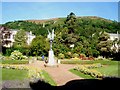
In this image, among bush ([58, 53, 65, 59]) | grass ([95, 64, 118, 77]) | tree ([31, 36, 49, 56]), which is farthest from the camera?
tree ([31, 36, 49, 56])

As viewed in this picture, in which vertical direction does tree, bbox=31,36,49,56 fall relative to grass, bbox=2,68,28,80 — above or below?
above

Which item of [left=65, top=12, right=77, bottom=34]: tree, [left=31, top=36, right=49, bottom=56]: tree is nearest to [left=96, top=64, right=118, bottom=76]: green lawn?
[left=31, top=36, right=49, bottom=56]: tree

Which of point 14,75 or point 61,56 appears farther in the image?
point 61,56

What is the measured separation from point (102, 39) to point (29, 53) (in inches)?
503

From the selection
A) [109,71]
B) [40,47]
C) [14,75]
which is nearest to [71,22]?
[40,47]

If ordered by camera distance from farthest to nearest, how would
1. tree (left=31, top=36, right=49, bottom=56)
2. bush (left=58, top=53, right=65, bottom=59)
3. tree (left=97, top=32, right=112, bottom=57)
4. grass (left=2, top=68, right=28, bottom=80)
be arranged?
tree (left=97, top=32, right=112, bottom=57)
tree (left=31, top=36, right=49, bottom=56)
bush (left=58, top=53, right=65, bottom=59)
grass (left=2, top=68, right=28, bottom=80)

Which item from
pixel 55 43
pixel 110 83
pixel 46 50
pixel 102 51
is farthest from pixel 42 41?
pixel 110 83

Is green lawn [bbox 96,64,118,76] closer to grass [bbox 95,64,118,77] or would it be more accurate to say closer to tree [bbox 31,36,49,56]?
grass [bbox 95,64,118,77]

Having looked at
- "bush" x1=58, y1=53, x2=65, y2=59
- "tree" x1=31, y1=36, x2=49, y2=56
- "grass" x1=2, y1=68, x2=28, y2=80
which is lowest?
"grass" x1=2, y1=68, x2=28, y2=80

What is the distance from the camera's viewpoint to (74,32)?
5188cm

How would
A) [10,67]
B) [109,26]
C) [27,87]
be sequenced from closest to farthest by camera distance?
[27,87]
[10,67]
[109,26]

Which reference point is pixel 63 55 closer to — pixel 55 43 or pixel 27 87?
pixel 55 43

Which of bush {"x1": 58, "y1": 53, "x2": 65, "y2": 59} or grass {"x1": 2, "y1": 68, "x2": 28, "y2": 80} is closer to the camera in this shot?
grass {"x1": 2, "y1": 68, "x2": 28, "y2": 80}

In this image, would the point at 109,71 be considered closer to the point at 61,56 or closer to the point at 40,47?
the point at 61,56
